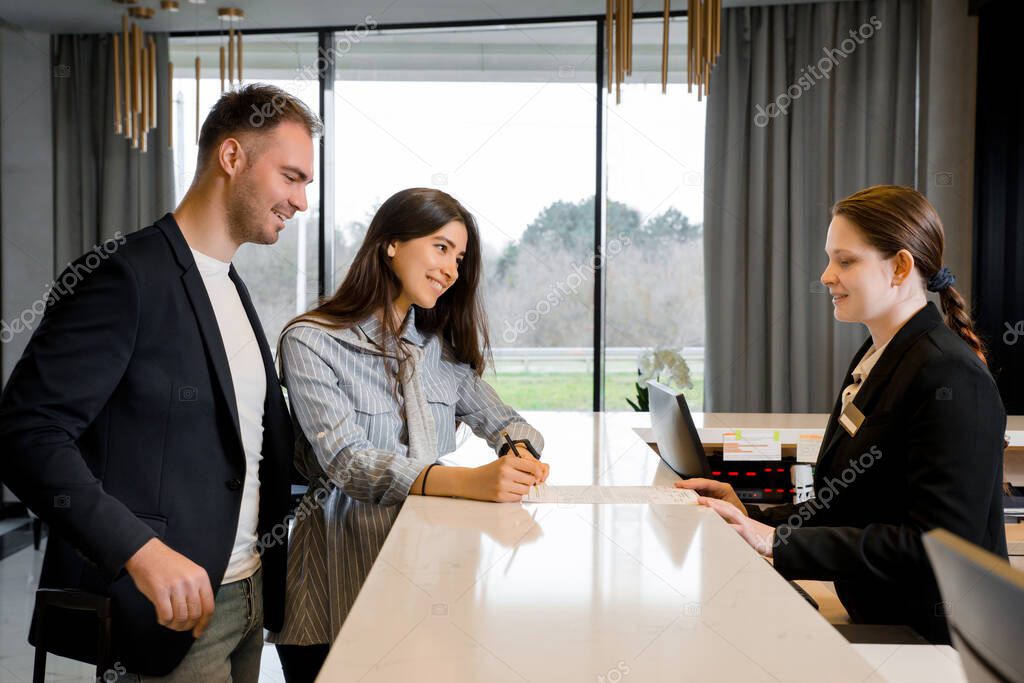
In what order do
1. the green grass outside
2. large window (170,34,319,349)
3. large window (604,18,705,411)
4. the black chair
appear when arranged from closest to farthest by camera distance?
the black chair → large window (604,18,705,411) → the green grass outside → large window (170,34,319,349)

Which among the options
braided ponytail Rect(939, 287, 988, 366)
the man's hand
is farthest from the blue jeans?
braided ponytail Rect(939, 287, 988, 366)

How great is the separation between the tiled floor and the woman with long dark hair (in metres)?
1.26

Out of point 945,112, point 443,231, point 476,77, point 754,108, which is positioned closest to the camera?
point 443,231

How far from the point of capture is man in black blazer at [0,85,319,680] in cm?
125

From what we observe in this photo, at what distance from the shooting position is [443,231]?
2.01 metres

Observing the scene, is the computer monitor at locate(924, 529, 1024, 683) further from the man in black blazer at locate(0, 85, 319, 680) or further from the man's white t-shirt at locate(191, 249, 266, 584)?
the man's white t-shirt at locate(191, 249, 266, 584)

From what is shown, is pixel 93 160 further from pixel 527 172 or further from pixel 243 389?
pixel 243 389

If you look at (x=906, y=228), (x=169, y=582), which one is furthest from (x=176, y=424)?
(x=906, y=228)

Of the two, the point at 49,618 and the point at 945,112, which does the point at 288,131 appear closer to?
the point at 49,618

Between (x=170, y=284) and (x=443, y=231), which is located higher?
(x=443, y=231)

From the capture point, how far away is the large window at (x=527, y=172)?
16.8 feet

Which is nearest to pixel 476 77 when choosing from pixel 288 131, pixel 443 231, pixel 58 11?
pixel 58 11

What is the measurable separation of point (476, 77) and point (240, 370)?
4067 millimetres

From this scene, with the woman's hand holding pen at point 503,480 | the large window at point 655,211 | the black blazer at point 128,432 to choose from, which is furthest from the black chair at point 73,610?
the large window at point 655,211
